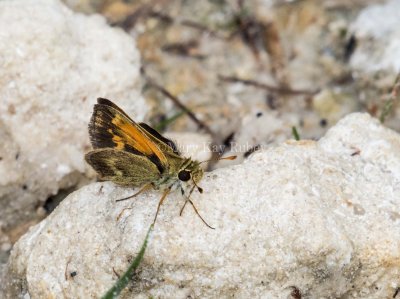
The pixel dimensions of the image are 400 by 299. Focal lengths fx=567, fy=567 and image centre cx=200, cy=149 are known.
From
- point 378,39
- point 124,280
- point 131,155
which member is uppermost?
point 378,39

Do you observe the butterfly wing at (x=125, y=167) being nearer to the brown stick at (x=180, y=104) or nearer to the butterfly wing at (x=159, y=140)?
the butterfly wing at (x=159, y=140)

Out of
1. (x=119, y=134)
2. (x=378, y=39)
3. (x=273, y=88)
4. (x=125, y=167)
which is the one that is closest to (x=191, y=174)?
(x=125, y=167)

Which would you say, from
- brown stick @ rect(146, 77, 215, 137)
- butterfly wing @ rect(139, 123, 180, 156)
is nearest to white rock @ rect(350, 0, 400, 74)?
brown stick @ rect(146, 77, 215, 137)

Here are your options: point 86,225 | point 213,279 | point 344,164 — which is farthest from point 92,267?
point 344,164

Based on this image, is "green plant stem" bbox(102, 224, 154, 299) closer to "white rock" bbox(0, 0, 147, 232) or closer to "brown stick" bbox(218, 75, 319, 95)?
"white rock" bbox(0, 0, 147, 232)

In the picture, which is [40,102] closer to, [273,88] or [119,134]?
[119,134]

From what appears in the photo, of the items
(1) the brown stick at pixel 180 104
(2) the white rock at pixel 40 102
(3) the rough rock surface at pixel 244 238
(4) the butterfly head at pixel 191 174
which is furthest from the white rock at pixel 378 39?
(4) the butterfly head at pixel 191 174
